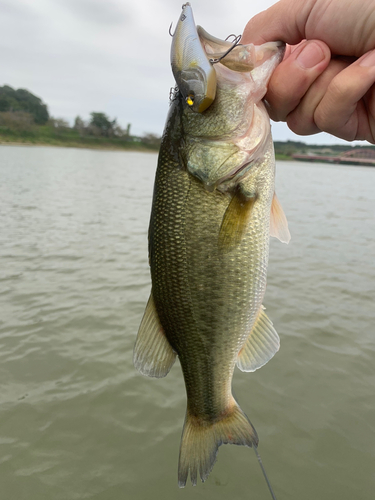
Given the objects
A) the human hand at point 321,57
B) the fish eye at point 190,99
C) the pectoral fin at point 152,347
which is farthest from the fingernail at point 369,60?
the pectoral fin at point 152,347

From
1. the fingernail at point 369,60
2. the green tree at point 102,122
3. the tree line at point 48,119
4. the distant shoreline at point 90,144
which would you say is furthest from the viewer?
the green tree at point 102,122

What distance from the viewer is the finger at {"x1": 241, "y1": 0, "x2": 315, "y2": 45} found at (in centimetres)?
175

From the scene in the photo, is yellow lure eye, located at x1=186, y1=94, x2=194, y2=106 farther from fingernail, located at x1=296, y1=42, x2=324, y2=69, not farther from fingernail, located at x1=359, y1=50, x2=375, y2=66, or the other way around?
fingernail, located at x1=359, y1=50, x2=375, y2=66

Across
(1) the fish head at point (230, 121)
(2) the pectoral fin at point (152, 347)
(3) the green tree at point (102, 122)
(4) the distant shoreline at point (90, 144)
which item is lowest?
(4) the distant shoreline at point (90, 144)

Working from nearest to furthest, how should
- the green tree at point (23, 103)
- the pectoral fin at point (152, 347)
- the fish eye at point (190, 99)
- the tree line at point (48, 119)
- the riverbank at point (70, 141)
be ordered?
1. the fish eye at point (190, 99)
2. the pectoral fin at point (152, 347)
3. the riverbank at point (70, 141)
4. the tree line at point (48, 119)
5. the green tree at point (23, 103)

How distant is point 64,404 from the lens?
13.4ft

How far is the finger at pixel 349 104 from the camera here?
63.7 inches

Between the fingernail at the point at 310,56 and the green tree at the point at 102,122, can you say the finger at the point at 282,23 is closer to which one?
the fingernail at the point at 310,56

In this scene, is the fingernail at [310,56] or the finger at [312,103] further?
the finger at [312,103]

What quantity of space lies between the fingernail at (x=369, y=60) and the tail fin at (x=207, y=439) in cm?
196

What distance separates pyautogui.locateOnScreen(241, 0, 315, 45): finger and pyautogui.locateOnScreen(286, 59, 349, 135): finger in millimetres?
237

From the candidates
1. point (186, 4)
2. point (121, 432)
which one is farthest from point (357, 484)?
point (186, 4)

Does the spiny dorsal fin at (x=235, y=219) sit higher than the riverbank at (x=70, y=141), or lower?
higher

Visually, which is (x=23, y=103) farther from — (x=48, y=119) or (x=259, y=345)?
(x=259, y=345)
